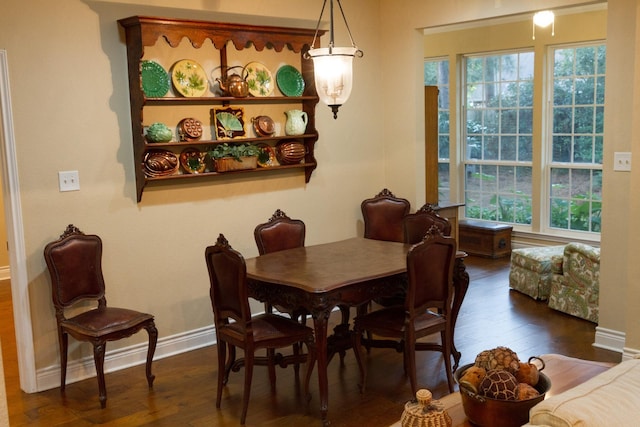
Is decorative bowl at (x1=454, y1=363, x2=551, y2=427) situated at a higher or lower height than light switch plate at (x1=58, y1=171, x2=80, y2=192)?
lower

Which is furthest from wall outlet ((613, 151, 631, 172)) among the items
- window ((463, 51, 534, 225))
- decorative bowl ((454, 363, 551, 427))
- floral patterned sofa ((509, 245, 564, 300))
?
window ((463, 51, 534, 225))

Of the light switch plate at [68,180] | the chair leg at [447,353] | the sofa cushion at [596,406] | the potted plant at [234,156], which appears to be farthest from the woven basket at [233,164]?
the sofa cushion at [596,406]

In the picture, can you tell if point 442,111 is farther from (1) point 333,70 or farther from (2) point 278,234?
(1) point 333,70

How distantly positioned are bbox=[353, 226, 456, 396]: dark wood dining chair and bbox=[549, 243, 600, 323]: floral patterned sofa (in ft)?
5.60

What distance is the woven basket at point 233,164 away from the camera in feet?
15.9

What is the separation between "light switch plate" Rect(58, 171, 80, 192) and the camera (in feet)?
14.0

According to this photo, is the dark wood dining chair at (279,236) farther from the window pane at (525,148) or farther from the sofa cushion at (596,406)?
the window pane at (525,148)

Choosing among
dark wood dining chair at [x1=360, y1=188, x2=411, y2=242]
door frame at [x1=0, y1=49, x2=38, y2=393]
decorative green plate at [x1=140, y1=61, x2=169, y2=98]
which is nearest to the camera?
door frame at [x1=0, y1=49, x2=38, y2=393]

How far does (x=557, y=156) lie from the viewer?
24.3 feet

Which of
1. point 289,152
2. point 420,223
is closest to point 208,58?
point 289,152

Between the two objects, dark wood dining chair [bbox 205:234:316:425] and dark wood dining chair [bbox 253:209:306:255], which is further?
dark wood dining chair [bbox 253:209:306:255]

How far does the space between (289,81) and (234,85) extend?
2.01ft

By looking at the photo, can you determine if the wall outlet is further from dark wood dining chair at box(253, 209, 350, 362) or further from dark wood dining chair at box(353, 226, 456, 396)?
dark wood dining chair at box(253, 209, 350, 362)

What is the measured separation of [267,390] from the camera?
4.16 m
